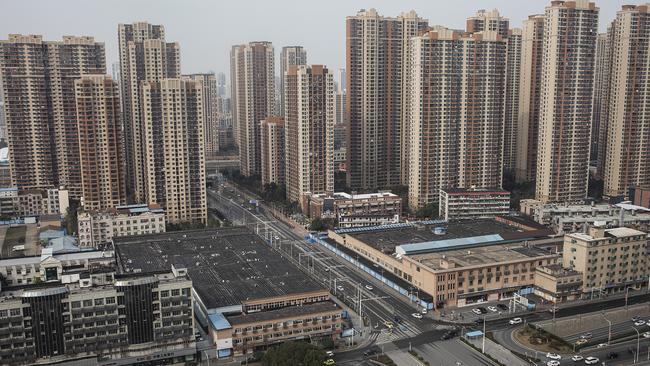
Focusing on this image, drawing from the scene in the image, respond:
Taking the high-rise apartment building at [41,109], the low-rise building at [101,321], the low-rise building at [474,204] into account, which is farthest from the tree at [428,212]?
the high-rise apartment building at [41,109]

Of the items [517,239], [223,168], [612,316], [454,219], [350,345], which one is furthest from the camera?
[223,168]

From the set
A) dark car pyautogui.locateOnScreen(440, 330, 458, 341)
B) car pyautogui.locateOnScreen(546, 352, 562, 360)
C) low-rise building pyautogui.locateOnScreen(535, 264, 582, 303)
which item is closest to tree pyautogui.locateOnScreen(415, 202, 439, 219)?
low-rise building pyautogui.locateOnScreen(535, 264, 582, 303)

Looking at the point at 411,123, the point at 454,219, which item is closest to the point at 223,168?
the point at 411,123

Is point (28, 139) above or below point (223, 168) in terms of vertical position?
above

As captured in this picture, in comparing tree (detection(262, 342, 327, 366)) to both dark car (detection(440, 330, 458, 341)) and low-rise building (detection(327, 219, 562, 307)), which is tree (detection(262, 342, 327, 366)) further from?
low-rise building (detection(327, 219, 562, 307))

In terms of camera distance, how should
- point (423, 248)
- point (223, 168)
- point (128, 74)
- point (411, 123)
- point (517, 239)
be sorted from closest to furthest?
1. point (423, 248)
2. point (517, 239)
3. point (411, 123)
4. point (128, 74)
5. point (223, 168)

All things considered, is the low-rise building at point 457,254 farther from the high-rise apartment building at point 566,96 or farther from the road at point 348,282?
the high-rise apartment building at point 566,96

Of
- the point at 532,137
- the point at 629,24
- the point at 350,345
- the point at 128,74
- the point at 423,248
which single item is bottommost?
the point at 350,345

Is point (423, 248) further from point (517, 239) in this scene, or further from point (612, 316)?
point (612, 316)
